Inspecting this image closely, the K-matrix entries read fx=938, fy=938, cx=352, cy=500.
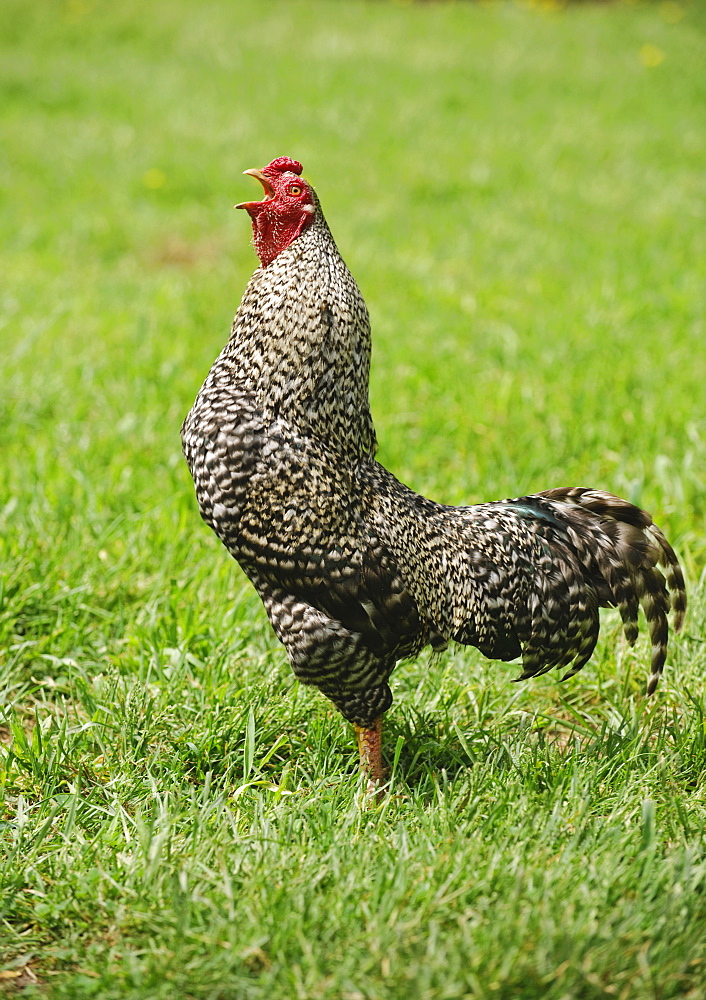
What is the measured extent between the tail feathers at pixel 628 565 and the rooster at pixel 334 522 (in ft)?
0.15

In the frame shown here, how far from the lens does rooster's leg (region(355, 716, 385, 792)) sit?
2781 mm

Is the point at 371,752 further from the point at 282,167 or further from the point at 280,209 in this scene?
the point at 282,167

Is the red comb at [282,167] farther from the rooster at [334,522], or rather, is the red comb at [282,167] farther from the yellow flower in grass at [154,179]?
the yellow flower in grass at [154,179]

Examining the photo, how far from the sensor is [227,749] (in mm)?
2990

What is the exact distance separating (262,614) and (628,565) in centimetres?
145

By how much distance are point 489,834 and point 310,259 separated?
1.65 metres

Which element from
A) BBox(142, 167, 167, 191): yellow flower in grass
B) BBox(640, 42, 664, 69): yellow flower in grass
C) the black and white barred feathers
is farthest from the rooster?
BBox(640, 42, 664, 69): yellow flower in grass

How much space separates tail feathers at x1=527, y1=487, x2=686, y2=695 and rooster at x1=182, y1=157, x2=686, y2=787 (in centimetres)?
4

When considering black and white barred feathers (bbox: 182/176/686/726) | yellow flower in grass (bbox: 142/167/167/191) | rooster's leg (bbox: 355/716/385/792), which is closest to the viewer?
black and white barred feathers (bbox: 182/176/686/726)

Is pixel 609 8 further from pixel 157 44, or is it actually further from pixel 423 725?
pixel 423 725

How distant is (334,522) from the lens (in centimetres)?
252

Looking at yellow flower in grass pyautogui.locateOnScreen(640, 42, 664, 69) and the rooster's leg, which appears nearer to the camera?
the rooster's leg

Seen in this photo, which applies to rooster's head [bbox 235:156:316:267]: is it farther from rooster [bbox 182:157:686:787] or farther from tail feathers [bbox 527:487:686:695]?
tail feathers [bbox 527:487:686:695]

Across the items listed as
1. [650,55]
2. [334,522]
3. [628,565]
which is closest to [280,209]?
[334,522]
